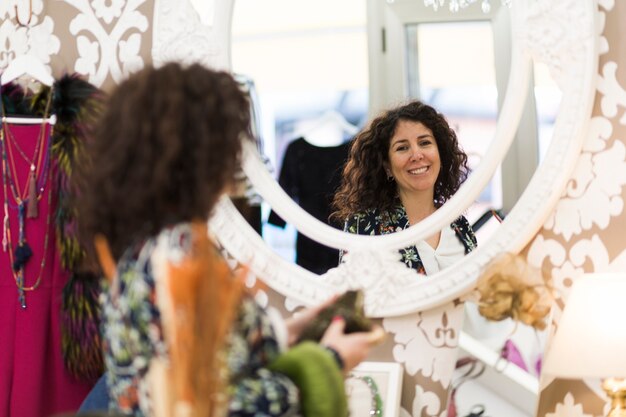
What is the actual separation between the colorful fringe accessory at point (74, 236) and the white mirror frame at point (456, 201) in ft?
0.82

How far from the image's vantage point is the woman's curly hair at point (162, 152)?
1292 mm

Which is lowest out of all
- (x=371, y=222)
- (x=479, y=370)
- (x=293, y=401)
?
(x=479, y=370)

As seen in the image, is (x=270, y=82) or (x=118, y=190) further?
(x=270, y=82)

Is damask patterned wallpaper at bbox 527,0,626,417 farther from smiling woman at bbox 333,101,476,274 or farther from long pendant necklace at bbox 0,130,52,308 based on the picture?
long pendant necklace at bbox 0,130,52,308

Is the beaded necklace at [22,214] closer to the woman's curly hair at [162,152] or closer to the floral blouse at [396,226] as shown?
the floral blouse at [396,226]

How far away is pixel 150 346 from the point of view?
4.19 ft

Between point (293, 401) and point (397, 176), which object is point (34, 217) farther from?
point (293, 401)

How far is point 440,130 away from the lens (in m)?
2.10

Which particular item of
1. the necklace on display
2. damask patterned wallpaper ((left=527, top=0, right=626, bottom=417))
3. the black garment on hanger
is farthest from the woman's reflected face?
the necklace on display

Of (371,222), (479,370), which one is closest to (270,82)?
(371,222)

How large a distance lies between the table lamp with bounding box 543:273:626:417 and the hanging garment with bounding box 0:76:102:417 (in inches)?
37.5

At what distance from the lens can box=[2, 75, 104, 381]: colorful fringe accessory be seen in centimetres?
218

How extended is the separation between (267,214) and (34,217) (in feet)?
1.63

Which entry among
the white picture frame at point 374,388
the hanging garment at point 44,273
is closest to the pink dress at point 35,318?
the hanging garment at point 44,273
